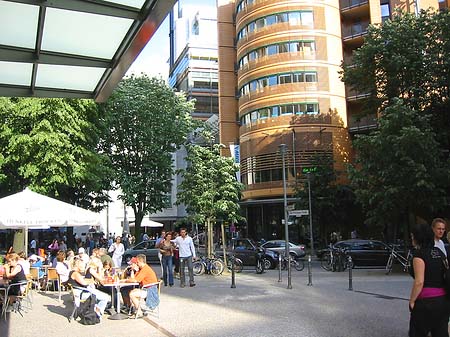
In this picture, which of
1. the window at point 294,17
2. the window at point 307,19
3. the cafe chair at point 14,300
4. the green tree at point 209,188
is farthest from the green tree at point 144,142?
the cafe chair at point 14,300

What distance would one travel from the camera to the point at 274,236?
1861 inches

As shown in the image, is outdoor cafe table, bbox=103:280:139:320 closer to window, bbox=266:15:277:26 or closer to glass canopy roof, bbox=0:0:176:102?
glass canopy roof, bbox=0:0:176:102

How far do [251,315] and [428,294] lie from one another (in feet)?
18.5

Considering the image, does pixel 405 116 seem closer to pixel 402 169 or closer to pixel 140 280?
pixel 402 169

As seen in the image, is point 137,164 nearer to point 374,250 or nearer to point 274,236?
point 274,236

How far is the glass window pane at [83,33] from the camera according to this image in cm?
463

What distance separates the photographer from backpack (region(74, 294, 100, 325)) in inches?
380

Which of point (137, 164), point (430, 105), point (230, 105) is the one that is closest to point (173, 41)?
point (230, 105)

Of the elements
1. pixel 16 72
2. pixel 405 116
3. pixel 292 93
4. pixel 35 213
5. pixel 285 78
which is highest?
pixel 285 78

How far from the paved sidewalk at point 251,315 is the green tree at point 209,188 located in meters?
7.38

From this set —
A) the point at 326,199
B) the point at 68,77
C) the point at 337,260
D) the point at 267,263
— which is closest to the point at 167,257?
the point at 267,263

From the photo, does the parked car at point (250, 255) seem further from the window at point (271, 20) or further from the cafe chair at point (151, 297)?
the window at point (271, 20)

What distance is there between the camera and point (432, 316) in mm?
4848

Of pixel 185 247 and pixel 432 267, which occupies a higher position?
pixel 432 267
